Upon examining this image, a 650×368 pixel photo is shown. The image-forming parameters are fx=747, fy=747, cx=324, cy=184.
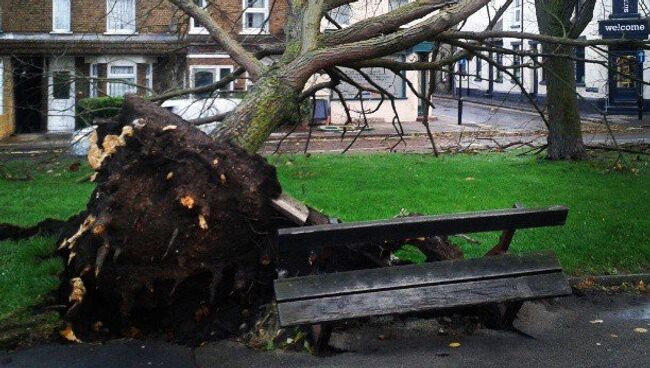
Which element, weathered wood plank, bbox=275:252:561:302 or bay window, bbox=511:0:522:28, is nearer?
weathered wood plank, bbox=275:252:561:302

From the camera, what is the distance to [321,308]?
507 cm

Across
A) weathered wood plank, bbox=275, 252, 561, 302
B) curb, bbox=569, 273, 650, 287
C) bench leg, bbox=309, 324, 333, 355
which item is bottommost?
bench leg, bbox=309, 324, 333, 355

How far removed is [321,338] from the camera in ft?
17.2

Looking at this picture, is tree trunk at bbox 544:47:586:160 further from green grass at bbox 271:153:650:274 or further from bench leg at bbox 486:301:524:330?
bench leg at bbox 486:301:524:330

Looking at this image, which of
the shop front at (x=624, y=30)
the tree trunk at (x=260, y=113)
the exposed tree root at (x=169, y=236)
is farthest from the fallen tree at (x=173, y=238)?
the shop front at (x=624, y=30)

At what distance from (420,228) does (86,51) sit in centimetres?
2481

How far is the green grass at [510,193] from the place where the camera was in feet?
25.2

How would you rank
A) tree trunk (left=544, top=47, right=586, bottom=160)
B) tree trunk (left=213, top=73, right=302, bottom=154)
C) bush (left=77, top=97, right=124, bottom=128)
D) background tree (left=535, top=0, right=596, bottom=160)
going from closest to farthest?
1. tree trunk (left=213, top=73, right=302, bottom=154)
2. bush (left=77, top=97, right=124, bottom=128)
3. background tree (left=535, top=0, right=596, bottom=160)
4. tree trunk (left=544, top=47, right=586, bottom=160)

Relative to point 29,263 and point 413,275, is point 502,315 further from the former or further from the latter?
point 29,263

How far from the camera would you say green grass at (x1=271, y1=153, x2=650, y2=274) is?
25.2ft

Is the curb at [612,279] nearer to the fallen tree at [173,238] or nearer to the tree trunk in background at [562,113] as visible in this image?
the fallen tree at [173,238]

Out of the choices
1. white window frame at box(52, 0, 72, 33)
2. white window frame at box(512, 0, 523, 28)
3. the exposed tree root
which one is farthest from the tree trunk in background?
white window frame at box(512, 0, 523, 28)

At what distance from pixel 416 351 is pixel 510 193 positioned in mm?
5762

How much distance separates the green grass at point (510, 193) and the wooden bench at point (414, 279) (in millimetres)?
1665
